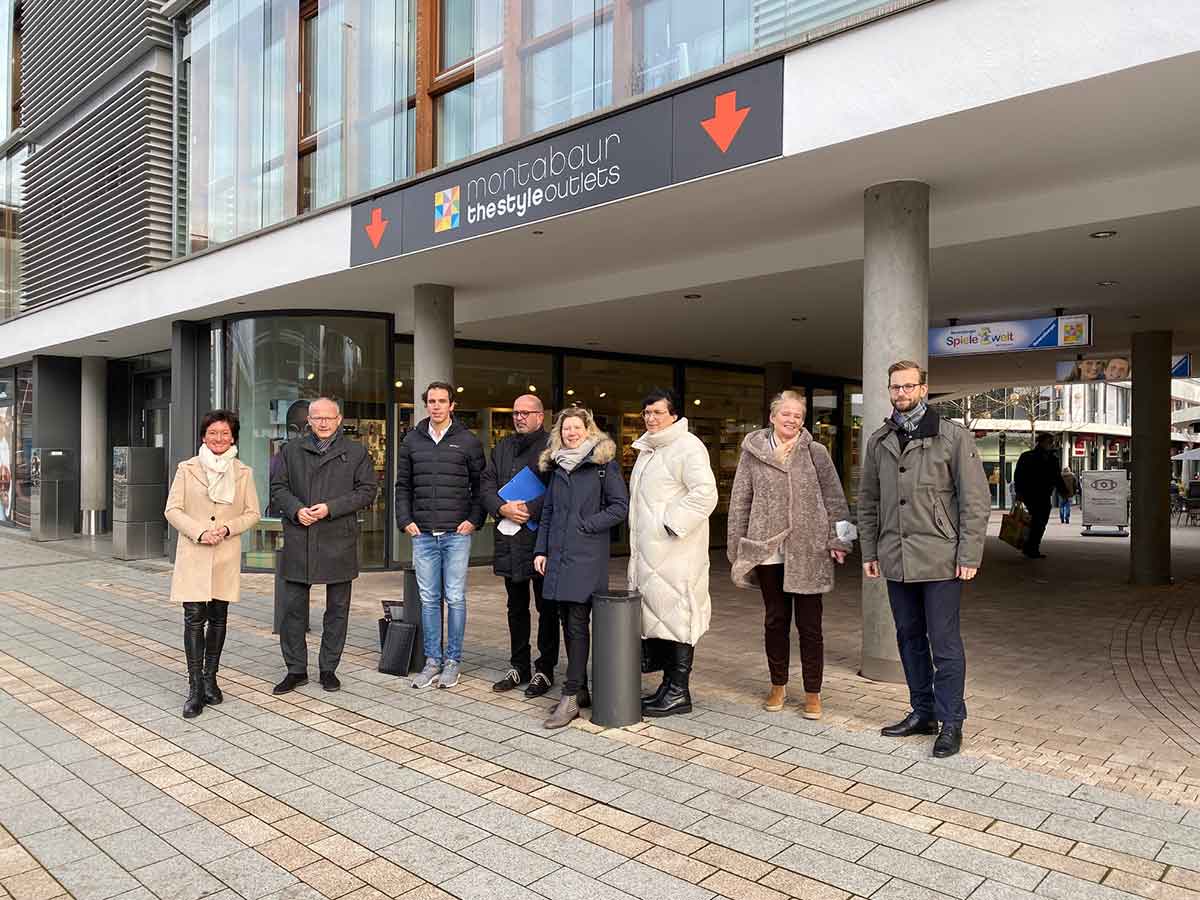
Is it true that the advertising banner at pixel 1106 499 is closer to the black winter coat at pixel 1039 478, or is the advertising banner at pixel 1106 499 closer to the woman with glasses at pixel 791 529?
the black winter coat at pixel 1039 478

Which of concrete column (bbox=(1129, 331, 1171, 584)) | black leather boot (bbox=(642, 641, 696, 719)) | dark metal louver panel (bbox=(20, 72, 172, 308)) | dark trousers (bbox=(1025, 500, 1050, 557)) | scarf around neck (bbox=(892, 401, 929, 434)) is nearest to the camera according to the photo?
scarf around neck (bbox=(892, 401, 929, 434))

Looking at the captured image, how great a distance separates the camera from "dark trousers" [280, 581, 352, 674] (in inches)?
229

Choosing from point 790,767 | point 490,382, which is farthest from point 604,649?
point 490,382

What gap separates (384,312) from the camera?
39.5 feet

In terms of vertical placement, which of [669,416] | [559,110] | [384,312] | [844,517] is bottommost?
[844,517]

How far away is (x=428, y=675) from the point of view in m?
5.95

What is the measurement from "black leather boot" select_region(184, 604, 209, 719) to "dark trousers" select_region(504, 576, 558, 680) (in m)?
1.85

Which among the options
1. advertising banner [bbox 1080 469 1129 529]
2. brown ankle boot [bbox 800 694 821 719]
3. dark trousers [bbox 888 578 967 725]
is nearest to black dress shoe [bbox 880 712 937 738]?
dark trousers [bbox 888 578 967 725]

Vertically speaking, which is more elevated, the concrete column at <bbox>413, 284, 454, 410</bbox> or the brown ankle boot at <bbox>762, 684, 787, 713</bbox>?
the concrete column at <bbox>413, 284, 454, 410</bbox>

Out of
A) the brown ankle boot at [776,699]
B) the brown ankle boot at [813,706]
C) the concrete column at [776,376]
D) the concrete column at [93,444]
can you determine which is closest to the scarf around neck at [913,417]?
the brown ankle boot at [813,706]

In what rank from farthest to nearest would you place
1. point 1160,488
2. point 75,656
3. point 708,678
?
1. point 1160,488
2. point 75,656
3. point 708,678

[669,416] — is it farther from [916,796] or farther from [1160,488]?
[1160,488]

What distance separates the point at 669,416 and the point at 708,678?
→ 2.04 m

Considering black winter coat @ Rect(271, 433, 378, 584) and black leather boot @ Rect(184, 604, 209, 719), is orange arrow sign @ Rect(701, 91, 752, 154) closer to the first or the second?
black winter coat @ Rect(271, 433, 378, 584)
